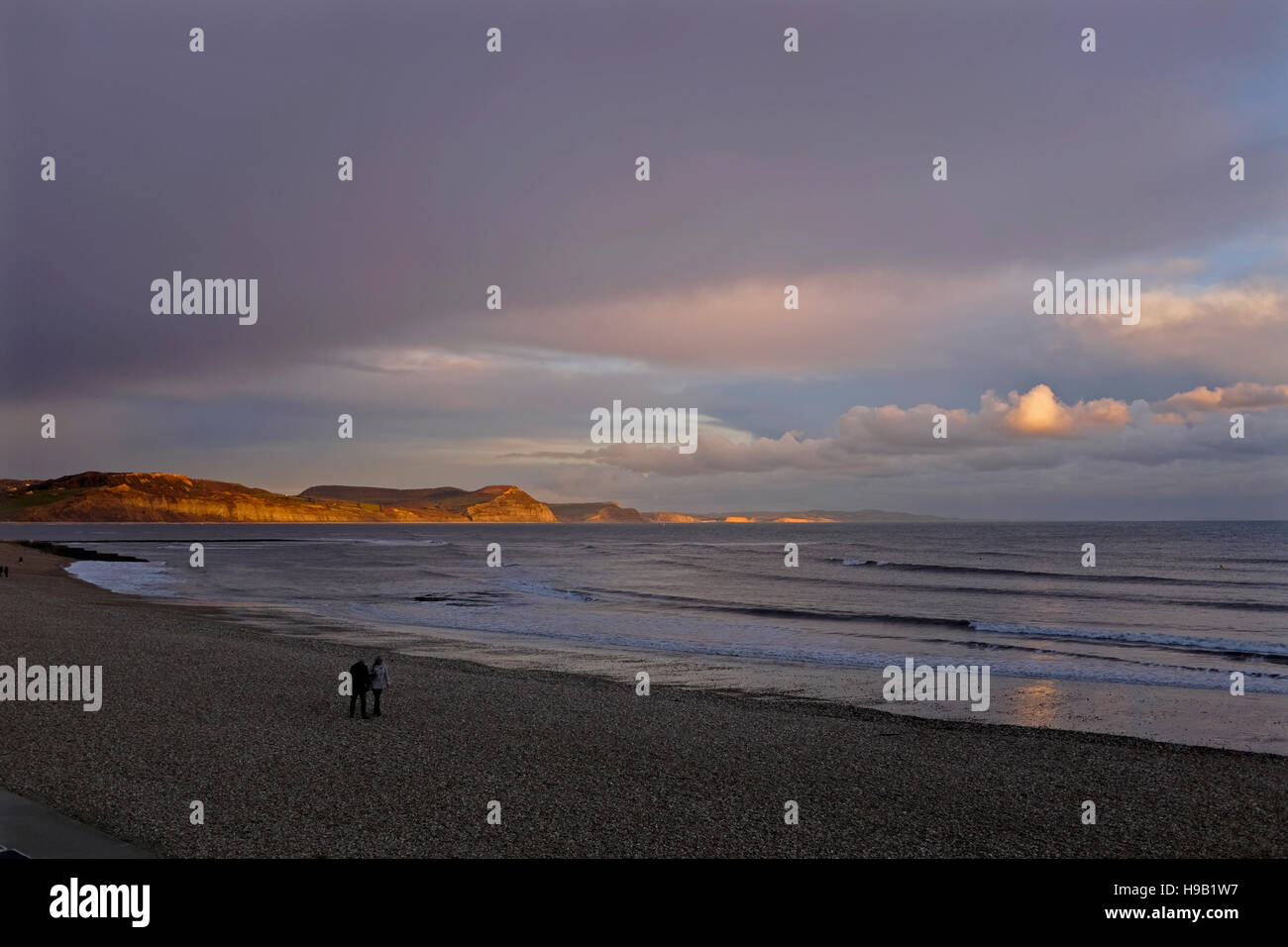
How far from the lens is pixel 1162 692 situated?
18.5 metres

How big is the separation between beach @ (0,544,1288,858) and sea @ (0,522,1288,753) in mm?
3052

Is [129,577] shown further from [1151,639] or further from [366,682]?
[1151,639]

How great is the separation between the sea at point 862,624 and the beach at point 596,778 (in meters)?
3.05

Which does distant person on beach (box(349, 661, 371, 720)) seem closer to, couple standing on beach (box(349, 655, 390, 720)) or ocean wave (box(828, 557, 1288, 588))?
couple standing on beach (box(349, 655, 390, 720))

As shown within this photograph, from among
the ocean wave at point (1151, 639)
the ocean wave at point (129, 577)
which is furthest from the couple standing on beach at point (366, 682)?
the ocean wave at point (129, 577)

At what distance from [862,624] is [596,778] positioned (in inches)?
864

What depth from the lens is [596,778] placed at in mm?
11180

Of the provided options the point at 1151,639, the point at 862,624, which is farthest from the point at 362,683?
the point at 1151,639

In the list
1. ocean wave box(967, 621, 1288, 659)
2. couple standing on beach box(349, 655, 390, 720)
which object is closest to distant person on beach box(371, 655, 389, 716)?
couple standing on beach box(349, 655, 390, 720)

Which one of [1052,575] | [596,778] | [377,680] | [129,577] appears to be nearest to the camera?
[596,778]

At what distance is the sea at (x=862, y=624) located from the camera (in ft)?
60.0

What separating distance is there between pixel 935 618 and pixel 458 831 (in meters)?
27.1

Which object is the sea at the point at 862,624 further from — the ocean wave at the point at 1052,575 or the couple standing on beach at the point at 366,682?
the couple standing on beach at the point at 366,682

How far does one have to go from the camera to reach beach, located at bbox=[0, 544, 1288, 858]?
8.91 m
